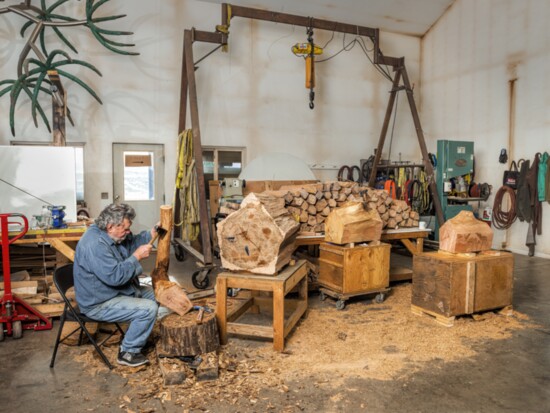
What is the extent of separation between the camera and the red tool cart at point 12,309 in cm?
411

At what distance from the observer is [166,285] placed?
12.4 ft

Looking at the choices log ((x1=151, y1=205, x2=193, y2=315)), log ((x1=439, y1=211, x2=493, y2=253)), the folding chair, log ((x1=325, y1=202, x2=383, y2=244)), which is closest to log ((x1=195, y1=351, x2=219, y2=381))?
log ((x1=151, y1=205, x2=193, y2=315))

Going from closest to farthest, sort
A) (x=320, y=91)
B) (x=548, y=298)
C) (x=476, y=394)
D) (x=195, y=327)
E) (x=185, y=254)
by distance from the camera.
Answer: (x=476, y=394) < (x=195, y=327) < (x=548, y=298) < (x=185, y=254) < (x=320, y=91)

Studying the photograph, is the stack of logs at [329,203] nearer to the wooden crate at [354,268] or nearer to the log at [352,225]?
the log at [352,225]

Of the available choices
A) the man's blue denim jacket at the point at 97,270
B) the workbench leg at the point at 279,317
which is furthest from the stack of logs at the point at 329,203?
the man's blue denim jacket at the point at 97,270

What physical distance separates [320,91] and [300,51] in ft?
5.82

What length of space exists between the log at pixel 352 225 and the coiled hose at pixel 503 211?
4609mm

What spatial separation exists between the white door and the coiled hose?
660 cm

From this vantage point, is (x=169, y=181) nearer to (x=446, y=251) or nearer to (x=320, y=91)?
(x=320, y=91)

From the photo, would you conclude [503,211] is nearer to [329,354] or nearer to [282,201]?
[282,201]

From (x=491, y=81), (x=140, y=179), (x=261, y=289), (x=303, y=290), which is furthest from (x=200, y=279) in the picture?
(x=491, y=81)

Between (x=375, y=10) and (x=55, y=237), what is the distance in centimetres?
840

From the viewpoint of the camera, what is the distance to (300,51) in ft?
27.4

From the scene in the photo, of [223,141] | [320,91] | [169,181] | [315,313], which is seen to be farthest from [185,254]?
[320,91]
